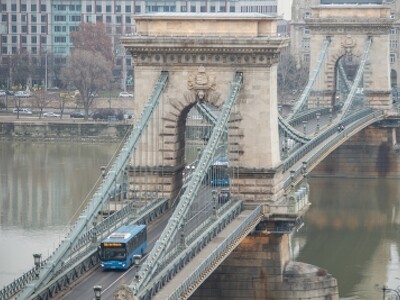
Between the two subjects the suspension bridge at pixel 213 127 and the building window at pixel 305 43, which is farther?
the building window at pixel 305 43

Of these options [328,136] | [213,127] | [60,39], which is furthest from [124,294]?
[60,39]

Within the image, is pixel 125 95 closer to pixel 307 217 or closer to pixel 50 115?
pixel 50 115

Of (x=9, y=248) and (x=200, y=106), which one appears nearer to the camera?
(x=200, y=106)

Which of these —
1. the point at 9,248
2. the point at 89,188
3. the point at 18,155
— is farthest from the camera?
the point at 18,155

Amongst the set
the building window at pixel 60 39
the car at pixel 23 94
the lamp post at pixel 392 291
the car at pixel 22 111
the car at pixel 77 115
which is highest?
the building window at pixel 60 39

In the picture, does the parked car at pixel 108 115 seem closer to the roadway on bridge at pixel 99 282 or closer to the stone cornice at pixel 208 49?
the stone cornice at pixel 208 49

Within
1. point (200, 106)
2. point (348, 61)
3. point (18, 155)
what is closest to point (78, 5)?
point (348, 61)

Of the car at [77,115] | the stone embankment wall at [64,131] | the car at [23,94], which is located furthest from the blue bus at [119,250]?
the car at [23,94]

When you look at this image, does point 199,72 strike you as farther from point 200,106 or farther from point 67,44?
point 67,44
